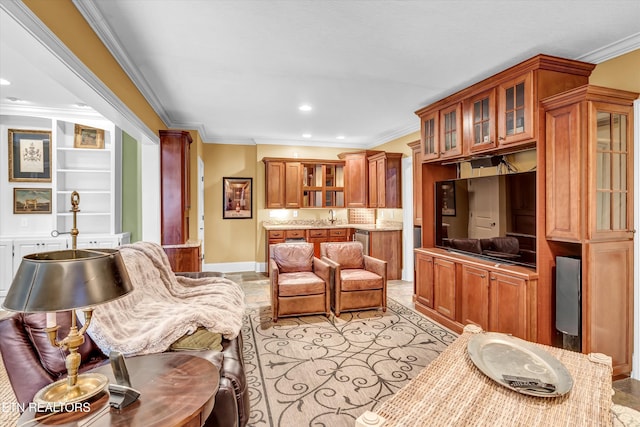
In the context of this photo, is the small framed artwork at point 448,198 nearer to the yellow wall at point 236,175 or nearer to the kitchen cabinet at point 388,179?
the yellow wall at point 236,175

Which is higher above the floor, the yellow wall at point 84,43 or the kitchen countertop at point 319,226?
the yellow wall at point 84,43

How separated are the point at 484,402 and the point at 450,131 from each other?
2.94 m

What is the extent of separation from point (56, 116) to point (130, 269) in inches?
131

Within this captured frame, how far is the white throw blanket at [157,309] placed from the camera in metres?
1.78

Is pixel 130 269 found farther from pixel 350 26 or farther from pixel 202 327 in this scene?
pixel 350 26

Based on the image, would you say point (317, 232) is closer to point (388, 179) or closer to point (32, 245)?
point (388, 179)

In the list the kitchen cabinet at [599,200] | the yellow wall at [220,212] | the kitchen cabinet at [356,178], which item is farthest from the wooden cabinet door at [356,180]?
the kitchen cabinet at [599,200]

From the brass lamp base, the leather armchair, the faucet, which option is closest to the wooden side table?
the brass lamp base

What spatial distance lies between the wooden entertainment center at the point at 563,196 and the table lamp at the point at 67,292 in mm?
2957

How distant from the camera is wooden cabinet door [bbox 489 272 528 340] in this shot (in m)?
2.79

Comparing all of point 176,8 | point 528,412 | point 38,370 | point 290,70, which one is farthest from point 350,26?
point 38,370

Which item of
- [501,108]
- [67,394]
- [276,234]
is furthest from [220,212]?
[67,394]

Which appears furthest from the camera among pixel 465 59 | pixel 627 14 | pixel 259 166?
pixel 259 166

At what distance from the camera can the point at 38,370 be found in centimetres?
144
